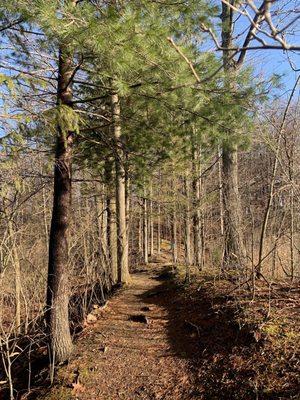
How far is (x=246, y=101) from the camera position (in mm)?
5273

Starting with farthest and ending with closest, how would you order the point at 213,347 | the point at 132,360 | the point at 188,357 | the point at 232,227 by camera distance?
the point at 232,227 → the point at 132,360 → the point at 188,357 → the point at 213,347

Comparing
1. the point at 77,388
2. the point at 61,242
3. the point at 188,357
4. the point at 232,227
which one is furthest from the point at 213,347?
the point at 61,242

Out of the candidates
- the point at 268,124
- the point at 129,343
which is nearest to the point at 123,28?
the point at 268,124

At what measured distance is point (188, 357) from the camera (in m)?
4.81

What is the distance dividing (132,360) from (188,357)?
2.51 ft

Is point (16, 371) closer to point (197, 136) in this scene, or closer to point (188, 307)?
point (188, 307)

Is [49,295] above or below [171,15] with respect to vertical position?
below

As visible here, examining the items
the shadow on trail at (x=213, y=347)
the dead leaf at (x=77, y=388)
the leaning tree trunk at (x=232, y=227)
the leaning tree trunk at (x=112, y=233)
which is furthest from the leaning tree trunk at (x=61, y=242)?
the leaning tree trunk at (x=112, y=233)

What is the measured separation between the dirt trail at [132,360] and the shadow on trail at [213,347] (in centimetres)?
6

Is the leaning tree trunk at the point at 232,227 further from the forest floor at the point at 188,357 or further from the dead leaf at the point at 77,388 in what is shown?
the dead leaf at the point at 77,388

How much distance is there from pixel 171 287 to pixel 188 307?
210cm

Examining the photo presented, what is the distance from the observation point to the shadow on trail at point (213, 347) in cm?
381

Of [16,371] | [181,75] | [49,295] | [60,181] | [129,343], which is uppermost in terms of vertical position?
[181,75]

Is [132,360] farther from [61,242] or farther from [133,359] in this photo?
[61,242]
